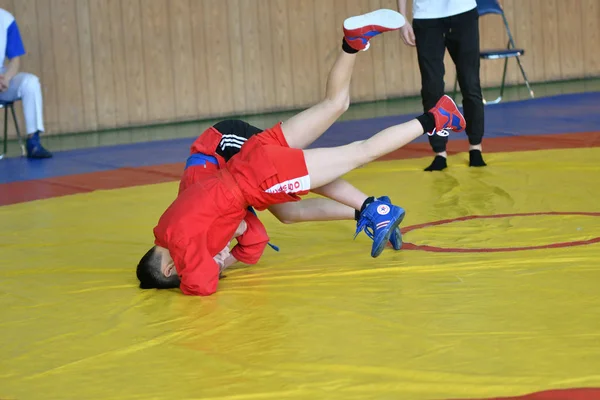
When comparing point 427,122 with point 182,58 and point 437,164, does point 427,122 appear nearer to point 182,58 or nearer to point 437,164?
point 437,164

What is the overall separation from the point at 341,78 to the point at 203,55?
5.49m

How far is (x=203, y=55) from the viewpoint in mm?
9117

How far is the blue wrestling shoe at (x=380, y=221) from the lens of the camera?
3.44 m

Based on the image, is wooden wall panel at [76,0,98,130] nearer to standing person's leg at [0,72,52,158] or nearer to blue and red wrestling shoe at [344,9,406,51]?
standing person's leg at [0,72,52,158]

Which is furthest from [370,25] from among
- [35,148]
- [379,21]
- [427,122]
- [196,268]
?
[35,148]

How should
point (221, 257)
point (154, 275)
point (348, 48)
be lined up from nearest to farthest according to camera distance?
point (154, 275) → point (221, 257) → point (348, 48)

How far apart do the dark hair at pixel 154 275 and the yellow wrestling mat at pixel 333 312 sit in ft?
0.15

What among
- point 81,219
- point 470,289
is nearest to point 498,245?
point 470,289

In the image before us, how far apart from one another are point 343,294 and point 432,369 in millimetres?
769

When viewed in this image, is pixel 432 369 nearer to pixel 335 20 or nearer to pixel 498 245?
pixel 498 245

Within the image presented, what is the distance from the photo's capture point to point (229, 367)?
2498 millimetres

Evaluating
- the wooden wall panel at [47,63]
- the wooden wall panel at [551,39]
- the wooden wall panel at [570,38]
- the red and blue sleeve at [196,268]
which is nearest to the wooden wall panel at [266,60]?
the wooden wall panel at [47,63]

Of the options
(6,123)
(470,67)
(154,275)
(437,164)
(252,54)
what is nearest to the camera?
(154,275)

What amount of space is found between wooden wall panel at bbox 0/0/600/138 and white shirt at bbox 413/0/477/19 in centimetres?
400
